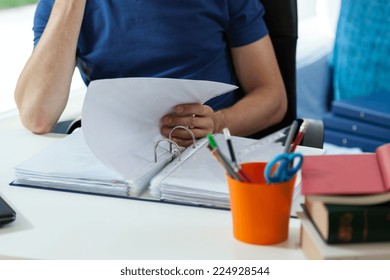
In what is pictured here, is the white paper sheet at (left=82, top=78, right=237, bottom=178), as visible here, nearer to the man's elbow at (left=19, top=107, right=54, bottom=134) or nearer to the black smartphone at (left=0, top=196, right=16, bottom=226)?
the black smartphone at (left=0, top=196, right=16, bottom=226)

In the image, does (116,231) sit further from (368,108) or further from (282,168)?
(368,108)

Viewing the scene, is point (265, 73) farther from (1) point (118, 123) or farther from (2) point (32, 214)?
(2) point (32, 214)

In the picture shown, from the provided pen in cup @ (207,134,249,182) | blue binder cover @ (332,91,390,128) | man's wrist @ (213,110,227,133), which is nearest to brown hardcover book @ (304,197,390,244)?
pen in cup @ (207,134,249,182)

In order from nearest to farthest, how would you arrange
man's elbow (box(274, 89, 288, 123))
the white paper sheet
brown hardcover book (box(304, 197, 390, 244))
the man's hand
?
brown hardcover book (box(304, 197, 390, 244)) < the white paper sheet < the man's hand < man's elbow (box(274, 89, 288, 123))

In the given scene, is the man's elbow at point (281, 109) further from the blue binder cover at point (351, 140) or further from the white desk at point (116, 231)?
the blue binder cover at point (351, 140)

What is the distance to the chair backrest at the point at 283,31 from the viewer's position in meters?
1.77

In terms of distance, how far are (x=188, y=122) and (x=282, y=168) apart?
43 centimetres

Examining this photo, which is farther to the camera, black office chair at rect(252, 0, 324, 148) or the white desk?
black office chair at rect(252, 0, 324, 148)

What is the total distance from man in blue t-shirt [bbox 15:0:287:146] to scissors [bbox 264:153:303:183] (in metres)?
0.64

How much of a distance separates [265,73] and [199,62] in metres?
0.17

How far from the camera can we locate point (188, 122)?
51.8 inches

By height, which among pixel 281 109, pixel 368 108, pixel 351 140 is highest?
pixel 281 109

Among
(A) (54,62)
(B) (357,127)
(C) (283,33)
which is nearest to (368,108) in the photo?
(B) (357,127)

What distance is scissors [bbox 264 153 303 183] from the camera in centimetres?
91
